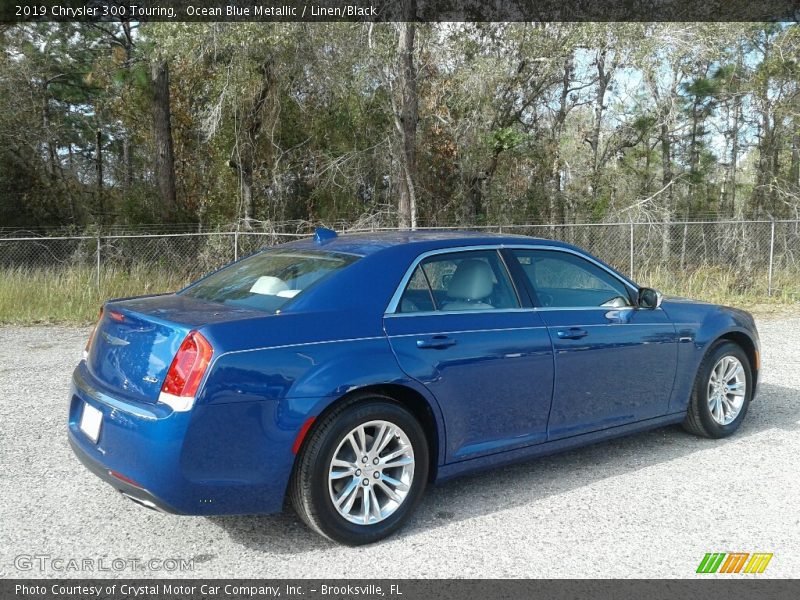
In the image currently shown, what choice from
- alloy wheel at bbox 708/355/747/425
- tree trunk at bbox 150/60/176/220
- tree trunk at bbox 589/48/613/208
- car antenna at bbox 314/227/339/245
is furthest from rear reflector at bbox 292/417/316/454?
tree trunk at bbox 589/48/613/208

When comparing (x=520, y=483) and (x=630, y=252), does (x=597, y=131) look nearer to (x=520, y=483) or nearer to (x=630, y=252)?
(x=630, y=252)

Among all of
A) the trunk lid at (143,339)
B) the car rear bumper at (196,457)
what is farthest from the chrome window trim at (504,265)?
the car rear bumper at (196,457)

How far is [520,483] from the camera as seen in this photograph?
4.73 m

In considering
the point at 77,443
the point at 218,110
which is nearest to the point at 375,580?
the point at 77,443

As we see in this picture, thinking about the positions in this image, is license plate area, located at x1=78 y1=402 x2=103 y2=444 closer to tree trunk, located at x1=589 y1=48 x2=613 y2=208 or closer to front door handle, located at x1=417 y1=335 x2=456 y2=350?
front door handle, located at x1=417 y1=335 x2=456 y2=350

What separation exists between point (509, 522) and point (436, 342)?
1082mm

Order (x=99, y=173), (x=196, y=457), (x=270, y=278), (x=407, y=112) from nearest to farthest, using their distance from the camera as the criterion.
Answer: (x=196, y=457) → (x=270, y=278) → (x=407, y=112) → (x=99, y=173)

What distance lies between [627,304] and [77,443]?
11.7 ft

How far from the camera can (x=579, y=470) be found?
16.3 ft

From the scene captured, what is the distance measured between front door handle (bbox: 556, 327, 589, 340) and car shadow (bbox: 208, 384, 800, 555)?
0.95 meters

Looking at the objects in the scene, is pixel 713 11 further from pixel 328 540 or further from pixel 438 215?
pixel 328 540

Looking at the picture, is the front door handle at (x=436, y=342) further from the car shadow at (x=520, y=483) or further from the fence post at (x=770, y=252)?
the fence post at (x=770, y=252)

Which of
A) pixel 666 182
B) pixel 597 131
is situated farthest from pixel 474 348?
pixel 666 182

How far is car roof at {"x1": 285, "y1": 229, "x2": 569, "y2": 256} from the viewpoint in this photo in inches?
174
